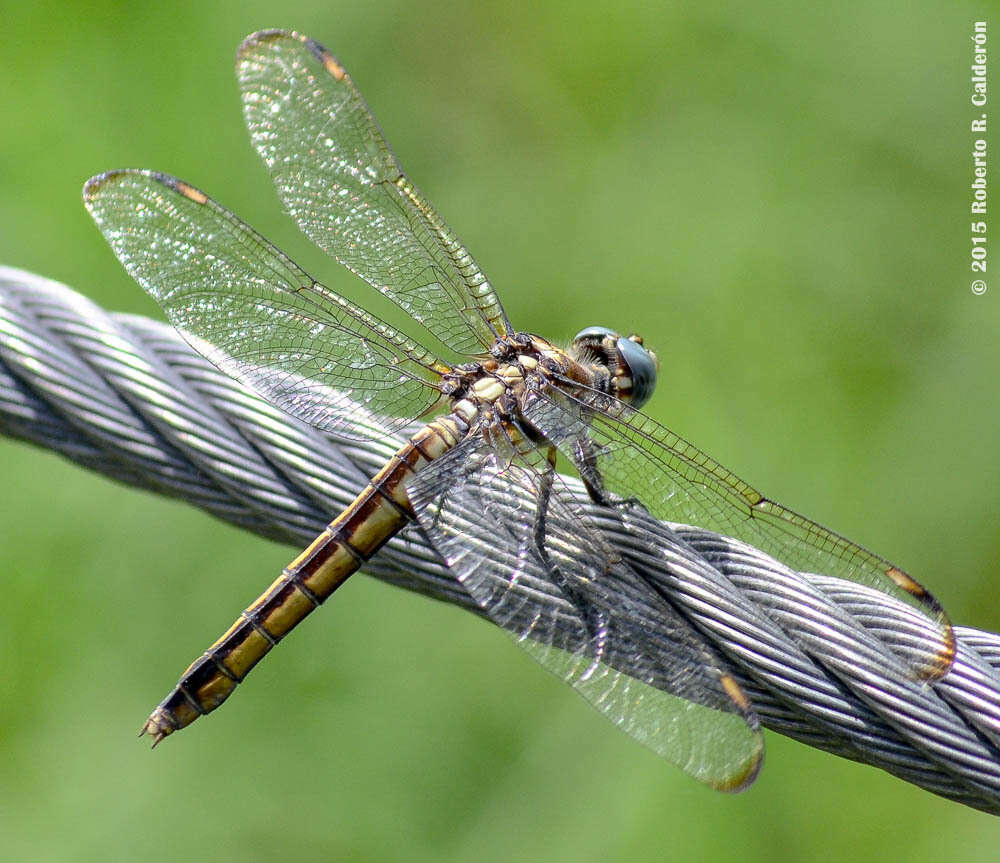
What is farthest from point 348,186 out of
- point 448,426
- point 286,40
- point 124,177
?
point 448,426

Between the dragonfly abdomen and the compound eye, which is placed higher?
the compound eye

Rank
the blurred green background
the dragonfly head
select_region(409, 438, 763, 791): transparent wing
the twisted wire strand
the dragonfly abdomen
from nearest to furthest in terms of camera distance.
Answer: the twisted wire strand, select_region(409, 438, 763, 791): transparent wing, the dragonfly abdomen, the dragonfly head, the blurred green background

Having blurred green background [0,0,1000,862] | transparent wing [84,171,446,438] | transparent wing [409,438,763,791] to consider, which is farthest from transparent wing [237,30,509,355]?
blurred green background [0,0,1000,862]

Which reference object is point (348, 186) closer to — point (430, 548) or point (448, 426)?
point (448, 426)

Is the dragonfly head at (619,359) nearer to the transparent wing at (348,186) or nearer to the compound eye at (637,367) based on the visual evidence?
the compound eye at (637,367)

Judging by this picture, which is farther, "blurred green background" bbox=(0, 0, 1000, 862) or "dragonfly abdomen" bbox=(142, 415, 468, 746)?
"blurred green background" bbox=(0, 0, 1000, 862)

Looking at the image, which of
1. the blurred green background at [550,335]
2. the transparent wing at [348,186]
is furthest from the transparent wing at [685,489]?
the blurred green background at [550,335]

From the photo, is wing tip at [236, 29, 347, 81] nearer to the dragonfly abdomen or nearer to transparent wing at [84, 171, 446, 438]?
transparent wing at [84, 171, 446, 438]
